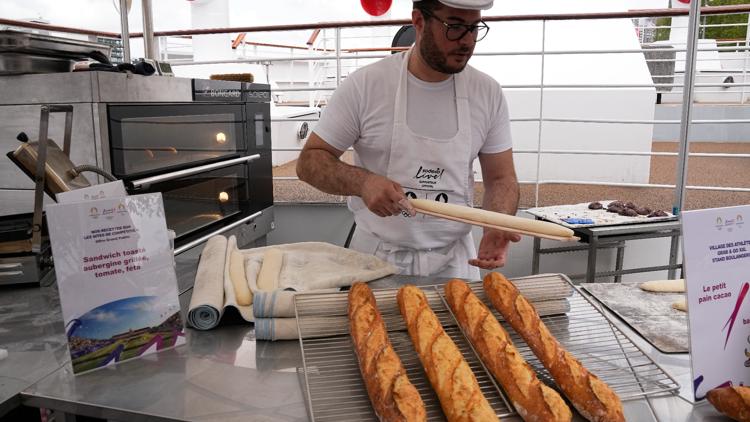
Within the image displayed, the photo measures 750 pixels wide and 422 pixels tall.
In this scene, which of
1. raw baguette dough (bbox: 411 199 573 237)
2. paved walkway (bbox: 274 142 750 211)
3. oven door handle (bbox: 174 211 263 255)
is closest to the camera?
raw baguette dough (bbox: 411 199 573 237)

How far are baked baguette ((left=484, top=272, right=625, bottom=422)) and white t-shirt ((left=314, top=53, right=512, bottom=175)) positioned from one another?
782 millimetres

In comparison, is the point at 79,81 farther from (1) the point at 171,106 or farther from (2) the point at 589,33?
(2) the point at 589,33

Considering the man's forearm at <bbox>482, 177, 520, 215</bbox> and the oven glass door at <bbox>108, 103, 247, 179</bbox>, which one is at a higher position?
the oven glass door at <bbox>108, 103, 247, 179</bbox>

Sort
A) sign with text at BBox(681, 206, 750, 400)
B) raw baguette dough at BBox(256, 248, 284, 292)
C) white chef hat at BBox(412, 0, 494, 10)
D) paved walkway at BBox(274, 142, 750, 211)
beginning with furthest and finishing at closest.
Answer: paved walkway at BBox(274, 142, 750, 211), white chef hat at BBox(412, 0, 494, 10), raw baguette dough at BBox(256, 248, 284, 292), sign with text at BBox(681, 206, 750, 400)

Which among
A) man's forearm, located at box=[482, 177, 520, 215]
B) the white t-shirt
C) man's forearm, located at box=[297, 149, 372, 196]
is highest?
the white t-shirt

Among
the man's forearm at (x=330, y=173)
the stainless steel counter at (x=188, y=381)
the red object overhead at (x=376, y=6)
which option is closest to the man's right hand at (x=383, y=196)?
the man's forearm at (x=330, y=173)

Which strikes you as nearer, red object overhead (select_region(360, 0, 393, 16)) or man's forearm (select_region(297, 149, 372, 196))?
man's forearm (select_region(297, 149, 372, 196))

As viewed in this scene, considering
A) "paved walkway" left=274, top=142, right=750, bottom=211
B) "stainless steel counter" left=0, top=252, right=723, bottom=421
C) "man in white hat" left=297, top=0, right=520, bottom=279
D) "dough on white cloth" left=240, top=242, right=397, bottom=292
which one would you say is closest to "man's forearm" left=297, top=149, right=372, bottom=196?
"man in white hat" left=297, top=0, right=520, bottom=279

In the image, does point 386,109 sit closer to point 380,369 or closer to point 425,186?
point 425,186

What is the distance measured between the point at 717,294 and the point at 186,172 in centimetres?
204

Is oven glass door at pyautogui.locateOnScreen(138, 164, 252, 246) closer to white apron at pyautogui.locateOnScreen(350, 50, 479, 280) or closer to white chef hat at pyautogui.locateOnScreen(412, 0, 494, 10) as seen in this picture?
white apron at pyautogui.locateOnScreen(350, 50, 479, 280)

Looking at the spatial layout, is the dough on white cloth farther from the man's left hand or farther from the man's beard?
the man's beard

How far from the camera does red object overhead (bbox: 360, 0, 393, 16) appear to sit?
A: 6016 mm

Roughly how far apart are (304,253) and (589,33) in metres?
6.07
